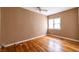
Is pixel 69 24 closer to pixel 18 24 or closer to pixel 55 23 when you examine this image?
pixel 55 23

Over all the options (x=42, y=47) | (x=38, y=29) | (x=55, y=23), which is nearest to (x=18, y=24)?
(x=42, y=47)

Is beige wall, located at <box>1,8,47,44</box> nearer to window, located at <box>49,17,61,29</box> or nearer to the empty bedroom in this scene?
the empty bedroom

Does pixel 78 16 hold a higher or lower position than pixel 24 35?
higher

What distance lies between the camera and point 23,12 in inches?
158

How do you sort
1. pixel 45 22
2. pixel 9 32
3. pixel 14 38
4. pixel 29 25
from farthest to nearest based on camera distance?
pixel 45 22
pixel 29 25
pixel 14 38
pixel 9 32

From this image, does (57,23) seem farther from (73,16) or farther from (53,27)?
(73,16)

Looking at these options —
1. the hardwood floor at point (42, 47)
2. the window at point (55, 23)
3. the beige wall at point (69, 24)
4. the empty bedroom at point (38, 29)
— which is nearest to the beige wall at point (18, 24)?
the empty bedroom at point (38, 29)

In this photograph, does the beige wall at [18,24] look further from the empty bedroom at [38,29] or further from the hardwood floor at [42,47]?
the hardwood floor at [42,47]

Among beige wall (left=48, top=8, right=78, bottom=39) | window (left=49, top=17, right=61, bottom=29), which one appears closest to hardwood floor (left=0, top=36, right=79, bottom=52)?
beige wall (left=48, top=8, right=78, bottom=39)

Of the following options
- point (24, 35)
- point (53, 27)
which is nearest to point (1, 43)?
point (24, 35)

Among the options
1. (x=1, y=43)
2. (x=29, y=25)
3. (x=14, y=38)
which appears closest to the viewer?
(x=1, y=43)
